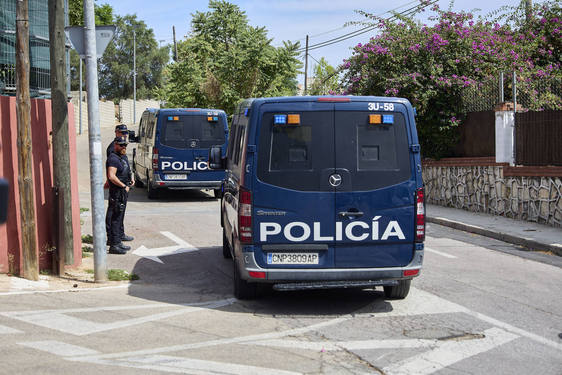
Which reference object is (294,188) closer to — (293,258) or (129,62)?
(293,258)

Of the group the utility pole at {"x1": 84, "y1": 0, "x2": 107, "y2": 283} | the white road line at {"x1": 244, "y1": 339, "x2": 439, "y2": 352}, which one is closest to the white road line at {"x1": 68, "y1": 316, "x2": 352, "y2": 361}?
the white road line at {"x1": 244, "y1": 339, "x2": 439, "y2": 352}

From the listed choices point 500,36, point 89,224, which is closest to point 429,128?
point 500,36

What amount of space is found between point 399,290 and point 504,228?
23.2 feet

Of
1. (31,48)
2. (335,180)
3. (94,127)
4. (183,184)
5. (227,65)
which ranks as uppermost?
(227,65)

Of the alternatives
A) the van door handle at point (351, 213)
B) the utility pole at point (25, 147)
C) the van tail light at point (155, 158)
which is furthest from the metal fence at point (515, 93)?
the utility pole at point (25, 147)

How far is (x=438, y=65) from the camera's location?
19.9 meters

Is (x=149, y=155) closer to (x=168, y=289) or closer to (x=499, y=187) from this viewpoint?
(x=499, y=187)

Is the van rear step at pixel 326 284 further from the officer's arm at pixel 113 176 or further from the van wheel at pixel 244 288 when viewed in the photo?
the officer's arm at pixel 113 176

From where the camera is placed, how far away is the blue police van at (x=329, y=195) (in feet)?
23.5

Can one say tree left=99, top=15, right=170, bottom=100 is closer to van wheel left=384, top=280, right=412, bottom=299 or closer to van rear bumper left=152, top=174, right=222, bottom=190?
van rear bumper left=152, top=174, right=222, bottom=190

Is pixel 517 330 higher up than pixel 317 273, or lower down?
lower down

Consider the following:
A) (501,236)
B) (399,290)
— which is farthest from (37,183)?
(501,236)

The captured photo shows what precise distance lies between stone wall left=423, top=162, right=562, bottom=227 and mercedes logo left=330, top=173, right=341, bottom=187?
331 inches

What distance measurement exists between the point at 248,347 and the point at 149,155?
47.2 ft
